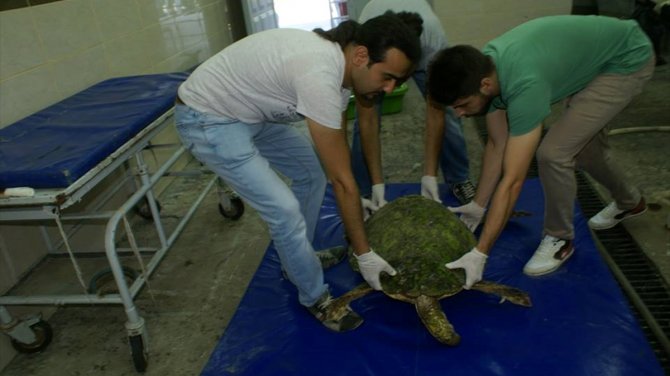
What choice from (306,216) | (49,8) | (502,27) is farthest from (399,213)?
(502,27)

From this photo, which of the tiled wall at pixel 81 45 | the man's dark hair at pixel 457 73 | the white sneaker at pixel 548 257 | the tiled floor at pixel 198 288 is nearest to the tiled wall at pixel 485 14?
the tiled floor at pixel 198 288

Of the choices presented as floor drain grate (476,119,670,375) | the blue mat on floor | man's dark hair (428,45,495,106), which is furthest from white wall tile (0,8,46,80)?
floor drain grate (476,119,670,375)

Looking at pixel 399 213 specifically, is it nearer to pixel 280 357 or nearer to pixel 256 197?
pixel 256 197

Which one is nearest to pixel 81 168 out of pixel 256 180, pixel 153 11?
pixel 256 180

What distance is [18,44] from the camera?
7.42ft

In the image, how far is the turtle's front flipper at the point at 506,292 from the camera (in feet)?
6.22

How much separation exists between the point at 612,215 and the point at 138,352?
2.34 m

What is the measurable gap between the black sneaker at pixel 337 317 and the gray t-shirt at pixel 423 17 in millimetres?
1294

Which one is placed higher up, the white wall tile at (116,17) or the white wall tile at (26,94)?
the white wall tile at (116,17)

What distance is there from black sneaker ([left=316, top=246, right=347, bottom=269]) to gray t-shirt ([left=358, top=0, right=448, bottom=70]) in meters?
1.03

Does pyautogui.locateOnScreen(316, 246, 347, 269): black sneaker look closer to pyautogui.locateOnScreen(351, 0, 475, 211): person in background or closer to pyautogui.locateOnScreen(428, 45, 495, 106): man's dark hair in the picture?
pyautogui.locateOnScreen(351, 0, 475, 211): person in background

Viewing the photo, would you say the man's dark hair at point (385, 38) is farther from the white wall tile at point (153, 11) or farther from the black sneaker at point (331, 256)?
the white wall tile at point (153, 11)

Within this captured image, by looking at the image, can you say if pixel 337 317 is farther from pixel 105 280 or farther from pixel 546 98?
pixel 105 280

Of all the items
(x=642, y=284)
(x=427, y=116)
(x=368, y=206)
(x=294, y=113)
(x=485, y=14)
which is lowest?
(x=642, y=284)
